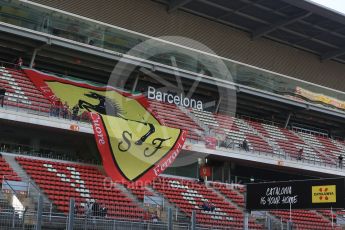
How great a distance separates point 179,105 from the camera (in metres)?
33.0

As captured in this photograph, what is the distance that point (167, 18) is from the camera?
118 ft

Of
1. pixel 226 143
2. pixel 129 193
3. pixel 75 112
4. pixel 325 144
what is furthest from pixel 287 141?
pixel 75 112

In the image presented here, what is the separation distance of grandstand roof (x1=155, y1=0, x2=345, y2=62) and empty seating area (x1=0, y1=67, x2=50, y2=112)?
1238cm

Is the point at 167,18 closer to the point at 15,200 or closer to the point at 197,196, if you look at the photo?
the point at 197,196

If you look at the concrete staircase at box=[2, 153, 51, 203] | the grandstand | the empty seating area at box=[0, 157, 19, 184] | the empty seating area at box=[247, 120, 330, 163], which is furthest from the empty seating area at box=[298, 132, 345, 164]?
the empty seating area at box=[0, 157, 19, 184]

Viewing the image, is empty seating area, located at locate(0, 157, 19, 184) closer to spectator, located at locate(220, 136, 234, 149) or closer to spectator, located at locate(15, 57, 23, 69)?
spectator, located at locate(15, 57, 23, 69)

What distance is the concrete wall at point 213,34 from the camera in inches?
1309

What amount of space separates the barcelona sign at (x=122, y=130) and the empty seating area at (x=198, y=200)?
5.33 ft

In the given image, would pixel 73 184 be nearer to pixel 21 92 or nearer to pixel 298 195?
pixel 21 92

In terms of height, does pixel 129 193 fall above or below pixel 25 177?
below

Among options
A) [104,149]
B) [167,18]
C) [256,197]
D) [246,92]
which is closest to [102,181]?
[104,149]

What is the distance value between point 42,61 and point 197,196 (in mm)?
10843

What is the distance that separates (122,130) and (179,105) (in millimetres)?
8959

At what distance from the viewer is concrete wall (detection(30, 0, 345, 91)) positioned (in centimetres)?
3325
